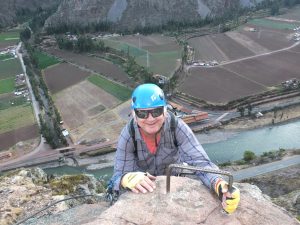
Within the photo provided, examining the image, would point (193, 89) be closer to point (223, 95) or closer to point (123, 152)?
point (223, 95)

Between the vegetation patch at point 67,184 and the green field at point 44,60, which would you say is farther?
the green field at point 44,60

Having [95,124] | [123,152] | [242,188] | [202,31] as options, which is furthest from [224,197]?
[202,31]

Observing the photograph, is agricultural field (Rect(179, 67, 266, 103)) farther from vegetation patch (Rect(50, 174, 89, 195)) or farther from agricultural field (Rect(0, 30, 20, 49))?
vegetation patch (Rect(50, 174, 89, 195))

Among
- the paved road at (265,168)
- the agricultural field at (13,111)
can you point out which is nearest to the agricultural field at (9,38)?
the agricultural field at (13,111)

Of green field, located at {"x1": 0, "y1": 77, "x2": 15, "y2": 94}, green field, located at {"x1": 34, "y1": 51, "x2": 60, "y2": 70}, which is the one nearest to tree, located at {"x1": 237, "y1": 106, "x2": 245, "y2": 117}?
green field, located at {"x1": 0, "y1": 77, "x2": 15, "y2": 94}

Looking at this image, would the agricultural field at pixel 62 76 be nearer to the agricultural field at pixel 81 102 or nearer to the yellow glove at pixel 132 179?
the agricultural field at pixel 81 102
